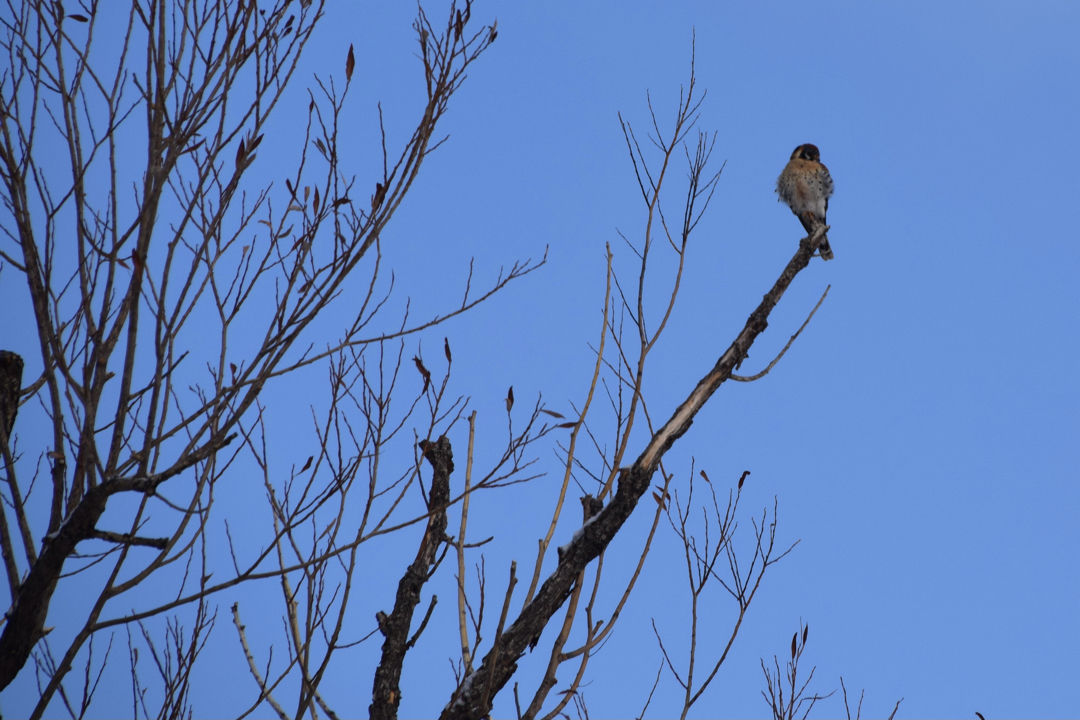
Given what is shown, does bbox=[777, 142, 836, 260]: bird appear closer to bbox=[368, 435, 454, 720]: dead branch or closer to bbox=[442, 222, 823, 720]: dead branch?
bbox=[442, 222, 823, 720]: dead branch

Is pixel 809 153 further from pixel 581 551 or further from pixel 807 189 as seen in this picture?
pixel 581 551

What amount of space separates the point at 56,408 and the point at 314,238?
70 cm

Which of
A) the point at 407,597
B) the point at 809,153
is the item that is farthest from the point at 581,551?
the point at 809,153

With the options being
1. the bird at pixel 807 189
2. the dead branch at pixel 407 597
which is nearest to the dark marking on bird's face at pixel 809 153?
the bird at pixel 807 189

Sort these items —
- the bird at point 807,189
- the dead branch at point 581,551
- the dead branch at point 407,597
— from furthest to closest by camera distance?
the bird at point 807,189 → the dead branch at point 407,597 → the dead branch at point 581,551

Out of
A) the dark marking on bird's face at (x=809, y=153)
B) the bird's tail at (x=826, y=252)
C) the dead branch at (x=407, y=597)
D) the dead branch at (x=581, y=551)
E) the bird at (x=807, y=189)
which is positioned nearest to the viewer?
the dead branch at (x=581, y=551)

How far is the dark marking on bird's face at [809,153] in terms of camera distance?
7379 mm

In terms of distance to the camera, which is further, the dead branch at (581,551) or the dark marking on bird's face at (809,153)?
the dark marking on bird's face at (809,153)

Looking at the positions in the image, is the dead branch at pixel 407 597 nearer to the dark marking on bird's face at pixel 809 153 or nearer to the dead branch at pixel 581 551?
the dead branch at pixel 581 551

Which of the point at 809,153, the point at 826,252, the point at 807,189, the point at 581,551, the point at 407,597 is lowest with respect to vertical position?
the point at 581,551

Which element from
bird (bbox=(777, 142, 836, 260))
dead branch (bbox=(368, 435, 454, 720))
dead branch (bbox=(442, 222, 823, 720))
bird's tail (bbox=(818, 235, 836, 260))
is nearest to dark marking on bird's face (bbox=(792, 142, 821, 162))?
bird (bbox=(777, 142, 836, 260))

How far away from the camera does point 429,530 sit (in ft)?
11.0

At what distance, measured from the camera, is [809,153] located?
24.3 ft

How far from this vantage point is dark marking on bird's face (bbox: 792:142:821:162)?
7379mm
